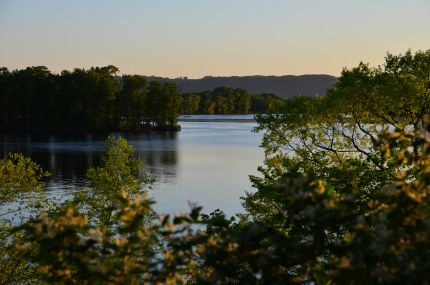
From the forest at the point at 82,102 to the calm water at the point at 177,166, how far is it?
40079 mm

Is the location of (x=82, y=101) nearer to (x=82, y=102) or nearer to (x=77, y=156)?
(x=82, y=102)

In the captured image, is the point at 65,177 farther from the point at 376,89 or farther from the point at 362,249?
the point at 362,249

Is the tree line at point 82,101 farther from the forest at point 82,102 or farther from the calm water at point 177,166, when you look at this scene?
the calm water at point 177,166

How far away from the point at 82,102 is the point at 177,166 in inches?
3534

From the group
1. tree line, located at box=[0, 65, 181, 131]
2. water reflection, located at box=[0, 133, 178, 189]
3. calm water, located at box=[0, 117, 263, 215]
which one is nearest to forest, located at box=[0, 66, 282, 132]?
tree line, located at box=[0, 65, 181, 131]

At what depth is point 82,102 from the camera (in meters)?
171

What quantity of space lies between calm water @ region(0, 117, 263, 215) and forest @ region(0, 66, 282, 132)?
40079 mm

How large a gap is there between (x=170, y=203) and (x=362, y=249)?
53837 mm

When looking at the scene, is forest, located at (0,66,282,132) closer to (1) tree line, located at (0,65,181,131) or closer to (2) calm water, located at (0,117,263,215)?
(1) tree line, located at (0,65,181,131)

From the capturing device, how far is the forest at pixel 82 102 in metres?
171

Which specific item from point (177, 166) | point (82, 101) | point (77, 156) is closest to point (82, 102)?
point (82, 101)

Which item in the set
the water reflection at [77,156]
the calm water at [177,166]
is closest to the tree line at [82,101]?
the water reflection at [77,156]

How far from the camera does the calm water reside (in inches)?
2510

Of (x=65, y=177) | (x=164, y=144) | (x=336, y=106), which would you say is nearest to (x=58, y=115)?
(x=164, y=144)
